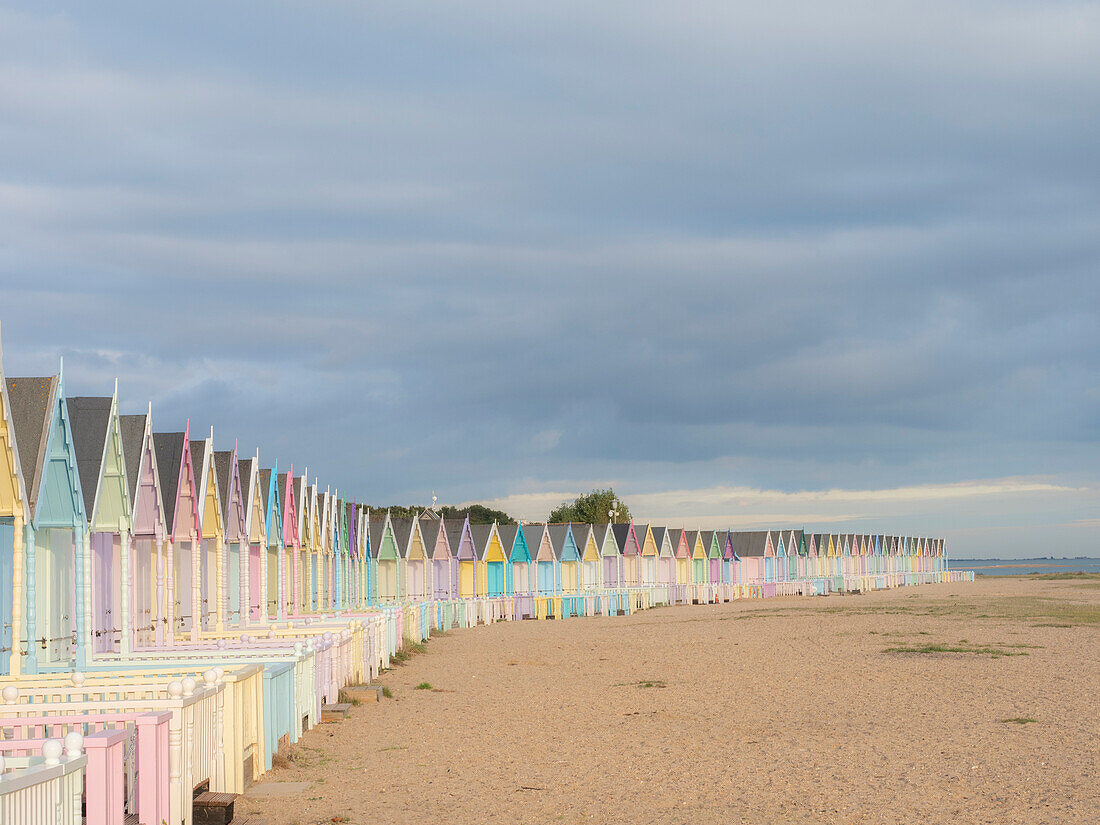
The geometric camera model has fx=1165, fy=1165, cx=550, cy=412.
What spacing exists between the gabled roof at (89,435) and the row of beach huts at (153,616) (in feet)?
0.07

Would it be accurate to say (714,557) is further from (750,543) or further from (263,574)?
(263,574)

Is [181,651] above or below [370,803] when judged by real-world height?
above

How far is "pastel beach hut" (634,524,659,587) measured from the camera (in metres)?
61.9

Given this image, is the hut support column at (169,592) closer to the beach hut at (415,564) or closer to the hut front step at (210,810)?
the hut front step at (210,810)

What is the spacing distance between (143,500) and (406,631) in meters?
14.8

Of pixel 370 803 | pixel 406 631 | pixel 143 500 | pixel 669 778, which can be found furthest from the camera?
pixel 406 631

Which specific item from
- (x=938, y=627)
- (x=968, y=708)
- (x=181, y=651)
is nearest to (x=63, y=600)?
(x=181, y=651)

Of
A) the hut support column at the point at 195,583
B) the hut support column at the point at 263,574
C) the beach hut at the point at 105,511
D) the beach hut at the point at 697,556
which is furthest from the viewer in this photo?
the beach hut at the point at 697,556

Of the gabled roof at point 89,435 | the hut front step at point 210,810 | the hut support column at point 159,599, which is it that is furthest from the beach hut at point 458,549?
the hut front step at point 210,810

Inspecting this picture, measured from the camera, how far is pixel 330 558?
36062 millimetres

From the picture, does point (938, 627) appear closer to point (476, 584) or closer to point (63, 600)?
point (476, 584)

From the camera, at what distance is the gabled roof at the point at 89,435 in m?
15.2

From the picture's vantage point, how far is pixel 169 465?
64.3ft

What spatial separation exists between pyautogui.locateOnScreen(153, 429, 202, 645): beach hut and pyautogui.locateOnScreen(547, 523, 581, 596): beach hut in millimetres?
33046
